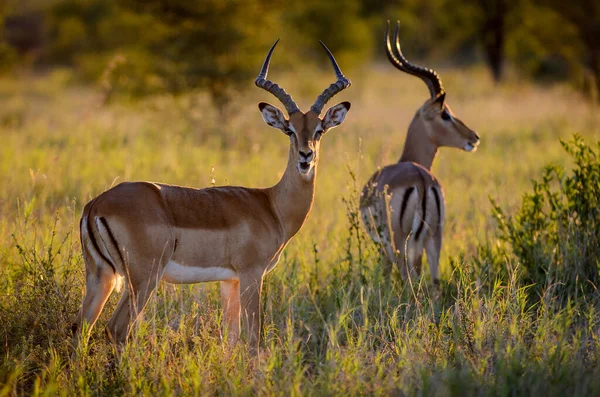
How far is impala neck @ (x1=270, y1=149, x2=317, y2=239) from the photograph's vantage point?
184 inches

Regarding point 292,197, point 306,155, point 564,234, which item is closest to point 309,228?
point 292,197

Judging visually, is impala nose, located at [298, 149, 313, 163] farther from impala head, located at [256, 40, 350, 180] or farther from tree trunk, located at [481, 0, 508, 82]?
tree trunk, located at [481, 0, 508, 82]

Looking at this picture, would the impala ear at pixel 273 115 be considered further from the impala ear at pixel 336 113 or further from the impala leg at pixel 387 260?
the impala leg at pixel 387 260

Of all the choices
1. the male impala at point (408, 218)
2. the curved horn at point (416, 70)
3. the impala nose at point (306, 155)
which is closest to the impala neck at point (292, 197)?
the impala nose at point (306, 155)

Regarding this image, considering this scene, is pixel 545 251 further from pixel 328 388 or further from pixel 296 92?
pixel 296 92

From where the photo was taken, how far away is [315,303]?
4863 millimetres

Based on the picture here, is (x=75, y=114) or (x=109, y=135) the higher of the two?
(x=75, y=114)

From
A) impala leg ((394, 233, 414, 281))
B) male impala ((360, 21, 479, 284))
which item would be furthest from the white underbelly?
impala leg ((394, 233, 414, 281))

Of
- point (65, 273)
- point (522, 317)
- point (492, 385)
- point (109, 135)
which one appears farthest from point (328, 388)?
point (109, 135)

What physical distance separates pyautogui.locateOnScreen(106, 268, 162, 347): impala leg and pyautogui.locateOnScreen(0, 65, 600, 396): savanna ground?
0.07 metres

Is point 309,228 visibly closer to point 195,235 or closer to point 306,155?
point 306,155

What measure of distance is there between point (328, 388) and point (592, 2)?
57.3 feet

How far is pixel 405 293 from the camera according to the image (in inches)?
202

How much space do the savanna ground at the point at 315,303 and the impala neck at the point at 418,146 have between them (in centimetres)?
55
